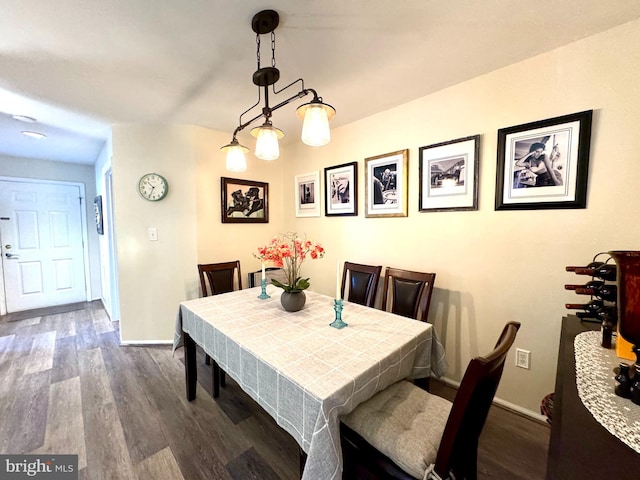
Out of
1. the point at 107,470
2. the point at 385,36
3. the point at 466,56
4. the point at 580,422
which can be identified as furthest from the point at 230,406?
the point at 466,56

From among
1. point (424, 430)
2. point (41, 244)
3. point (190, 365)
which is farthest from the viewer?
point (41, 244)

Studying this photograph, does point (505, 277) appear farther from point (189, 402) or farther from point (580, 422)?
point (189, 402)

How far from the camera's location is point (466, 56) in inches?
63.1

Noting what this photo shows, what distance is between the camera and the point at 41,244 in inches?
153

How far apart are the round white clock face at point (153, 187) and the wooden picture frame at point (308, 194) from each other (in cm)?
143

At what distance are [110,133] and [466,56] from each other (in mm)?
3285

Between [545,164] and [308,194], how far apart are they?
2140 mm

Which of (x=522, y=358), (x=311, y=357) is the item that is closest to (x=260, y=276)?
(x=311, y=357)

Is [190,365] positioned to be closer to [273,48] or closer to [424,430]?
[424,430]

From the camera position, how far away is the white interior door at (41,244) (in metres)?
3.68

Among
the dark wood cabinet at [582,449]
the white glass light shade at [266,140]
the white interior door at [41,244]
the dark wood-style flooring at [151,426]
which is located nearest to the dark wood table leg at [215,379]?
the dark wood-style flooring at [151,426]

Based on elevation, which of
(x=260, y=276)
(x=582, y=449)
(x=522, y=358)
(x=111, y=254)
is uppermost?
(x=111, y=254)

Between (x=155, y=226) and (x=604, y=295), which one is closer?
(x=604, y=295)

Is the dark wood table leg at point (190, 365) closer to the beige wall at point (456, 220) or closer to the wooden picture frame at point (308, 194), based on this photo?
the beige wall at point (456, 220)
